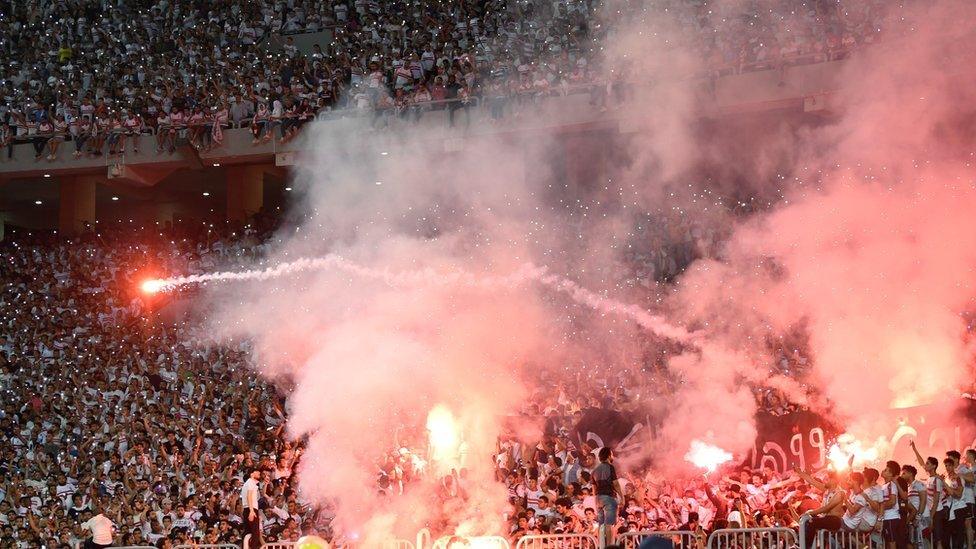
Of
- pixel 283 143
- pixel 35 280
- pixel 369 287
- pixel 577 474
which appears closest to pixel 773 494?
pixel 577 474

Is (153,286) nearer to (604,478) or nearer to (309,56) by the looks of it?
(309,56)

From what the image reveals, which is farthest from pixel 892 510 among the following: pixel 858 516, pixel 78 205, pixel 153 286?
pixel 78 205

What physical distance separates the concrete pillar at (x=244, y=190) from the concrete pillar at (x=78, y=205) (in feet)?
7.22

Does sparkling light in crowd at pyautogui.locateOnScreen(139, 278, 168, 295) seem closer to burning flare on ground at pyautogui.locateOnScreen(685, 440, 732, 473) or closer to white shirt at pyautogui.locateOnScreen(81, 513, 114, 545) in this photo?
white shirt at pyautogui.locateOnScreen(81, 513, 114, 545)

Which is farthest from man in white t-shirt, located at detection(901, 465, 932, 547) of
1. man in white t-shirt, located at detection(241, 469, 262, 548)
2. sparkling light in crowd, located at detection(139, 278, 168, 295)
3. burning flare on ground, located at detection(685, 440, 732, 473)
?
sparkling light in crowd, located at detection(139, 278, 168, 295)

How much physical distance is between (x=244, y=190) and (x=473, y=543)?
31.4ft

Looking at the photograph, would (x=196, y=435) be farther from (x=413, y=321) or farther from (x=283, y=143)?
(x=283, y=143)

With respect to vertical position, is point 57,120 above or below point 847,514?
above

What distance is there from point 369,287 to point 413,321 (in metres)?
0.86

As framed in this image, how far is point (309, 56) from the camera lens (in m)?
17.5

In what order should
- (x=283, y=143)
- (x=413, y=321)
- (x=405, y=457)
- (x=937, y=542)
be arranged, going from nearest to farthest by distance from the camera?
(x=937, y=542), (x=405, y=457), (x=413, y=321), (x=283, y=143)

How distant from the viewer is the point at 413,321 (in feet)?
45.0

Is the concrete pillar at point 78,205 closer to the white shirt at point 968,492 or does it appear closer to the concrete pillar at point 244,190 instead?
the concrete pillar at point 244,190

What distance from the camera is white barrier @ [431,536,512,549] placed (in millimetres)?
8906
